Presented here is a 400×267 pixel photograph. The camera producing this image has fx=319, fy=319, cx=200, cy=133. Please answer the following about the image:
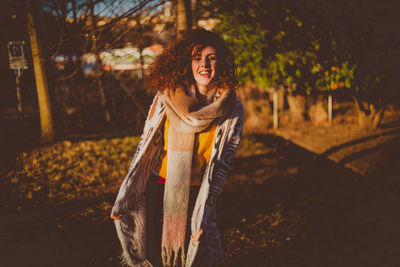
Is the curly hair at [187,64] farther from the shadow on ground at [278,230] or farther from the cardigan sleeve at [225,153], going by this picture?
the shadow on ground at [278,230]

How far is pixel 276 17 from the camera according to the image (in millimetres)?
7133

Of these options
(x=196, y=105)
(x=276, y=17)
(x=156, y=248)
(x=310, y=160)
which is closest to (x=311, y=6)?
(x=276, y=17)

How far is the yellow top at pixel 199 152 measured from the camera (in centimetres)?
232

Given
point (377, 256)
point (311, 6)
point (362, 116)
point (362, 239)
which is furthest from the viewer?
point (362, 116)

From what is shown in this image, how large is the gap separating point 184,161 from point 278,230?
7.55 ft

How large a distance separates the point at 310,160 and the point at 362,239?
3.57m

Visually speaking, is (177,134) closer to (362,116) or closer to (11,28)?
(11,28)

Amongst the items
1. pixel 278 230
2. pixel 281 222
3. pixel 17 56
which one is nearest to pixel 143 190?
pixel 278 230

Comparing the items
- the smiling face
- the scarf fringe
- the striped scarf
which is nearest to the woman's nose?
the smiling face

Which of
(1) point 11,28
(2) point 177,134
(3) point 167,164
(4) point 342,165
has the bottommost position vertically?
(4) point 342,165

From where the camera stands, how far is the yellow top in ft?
7.62

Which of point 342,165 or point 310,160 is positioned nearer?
point 342,165

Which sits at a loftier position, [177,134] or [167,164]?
[177,134]

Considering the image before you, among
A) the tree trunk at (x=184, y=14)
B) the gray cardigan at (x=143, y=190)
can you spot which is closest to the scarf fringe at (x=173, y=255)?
the gray cardigan at (x=143, y=190)
